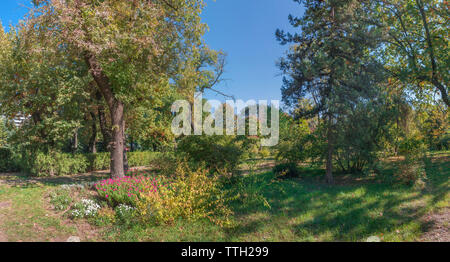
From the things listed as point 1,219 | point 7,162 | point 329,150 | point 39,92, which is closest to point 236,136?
point 329,150

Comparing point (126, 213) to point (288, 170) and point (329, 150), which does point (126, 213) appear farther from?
point (329, 150)

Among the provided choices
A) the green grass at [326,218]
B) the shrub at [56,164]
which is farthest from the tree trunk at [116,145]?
the shrub at [56,164]

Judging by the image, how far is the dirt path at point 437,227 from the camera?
4246 millimetres

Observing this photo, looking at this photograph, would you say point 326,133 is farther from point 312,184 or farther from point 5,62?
point 5,62

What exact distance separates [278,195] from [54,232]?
556 centimetres

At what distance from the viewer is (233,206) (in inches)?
249

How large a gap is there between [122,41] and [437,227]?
9949 millimetres

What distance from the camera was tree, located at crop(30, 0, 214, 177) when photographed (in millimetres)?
7781

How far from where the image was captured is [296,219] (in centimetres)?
531

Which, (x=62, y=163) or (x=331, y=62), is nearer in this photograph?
(x=331, y=62)

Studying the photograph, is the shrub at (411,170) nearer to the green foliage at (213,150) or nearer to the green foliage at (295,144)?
the green foliage at (295,144)

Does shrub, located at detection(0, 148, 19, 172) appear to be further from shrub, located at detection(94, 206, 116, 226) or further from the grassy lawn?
shrub, located at detection(94, 206, 116, 226)

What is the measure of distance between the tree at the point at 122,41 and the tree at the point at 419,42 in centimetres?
768
